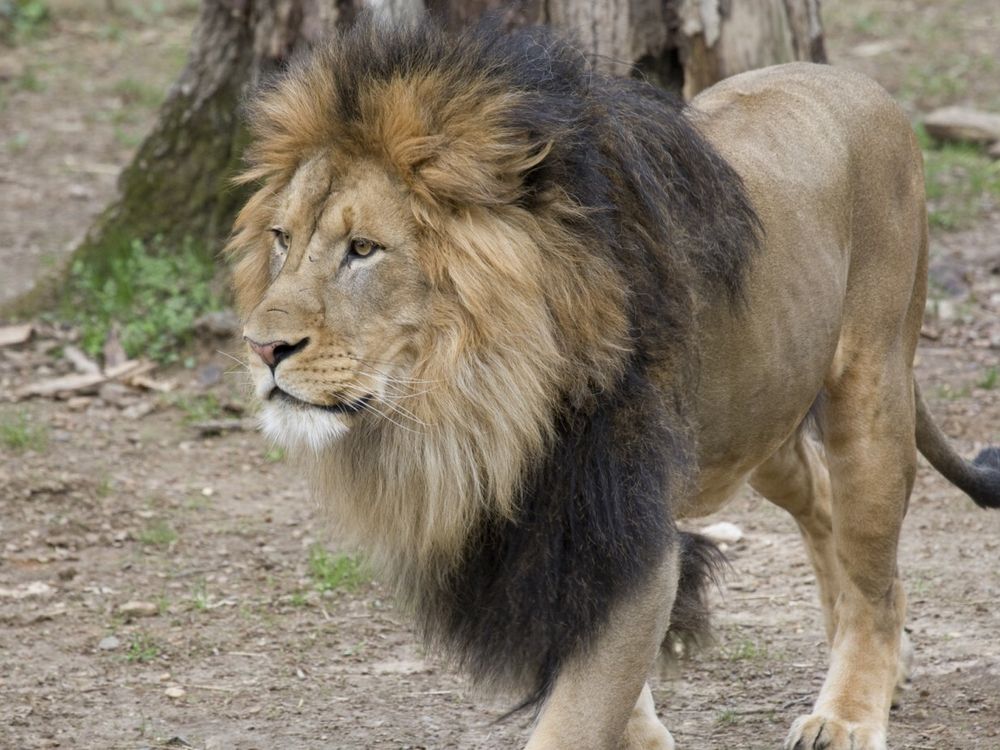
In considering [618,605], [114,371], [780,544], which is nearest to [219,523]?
[114,371]

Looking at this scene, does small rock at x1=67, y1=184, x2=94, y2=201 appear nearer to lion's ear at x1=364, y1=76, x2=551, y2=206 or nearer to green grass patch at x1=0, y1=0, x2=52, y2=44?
green grass patch at x1=0, y1=0, x2=52, y2=44

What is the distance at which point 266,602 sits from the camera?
461cm

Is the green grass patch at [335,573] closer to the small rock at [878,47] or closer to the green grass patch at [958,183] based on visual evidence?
the green grass patch at [958,183]

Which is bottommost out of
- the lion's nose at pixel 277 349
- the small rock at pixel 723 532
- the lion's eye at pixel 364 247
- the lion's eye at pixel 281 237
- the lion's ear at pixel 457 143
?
the small rock at pixel 723 532

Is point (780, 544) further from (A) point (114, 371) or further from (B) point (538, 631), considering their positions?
(A) point (114, 371)

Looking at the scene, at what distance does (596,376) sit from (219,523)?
2627mm

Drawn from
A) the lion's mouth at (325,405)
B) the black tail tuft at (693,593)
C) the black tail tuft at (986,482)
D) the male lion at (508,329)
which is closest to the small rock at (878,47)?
the black tail tuft at (986,482)

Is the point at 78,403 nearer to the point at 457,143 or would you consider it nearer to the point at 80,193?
the point at 80,193

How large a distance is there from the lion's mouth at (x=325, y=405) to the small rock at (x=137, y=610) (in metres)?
1.88

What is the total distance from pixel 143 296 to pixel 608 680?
4102 millimetres

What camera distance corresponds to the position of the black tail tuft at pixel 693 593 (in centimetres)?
332

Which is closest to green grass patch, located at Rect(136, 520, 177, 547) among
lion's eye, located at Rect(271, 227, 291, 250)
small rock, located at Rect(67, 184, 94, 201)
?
lion's eye, located at Rect(271, 227, 291, 250)

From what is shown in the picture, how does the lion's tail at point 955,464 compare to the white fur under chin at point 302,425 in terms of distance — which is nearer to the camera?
the white fur under chin at point 302,425

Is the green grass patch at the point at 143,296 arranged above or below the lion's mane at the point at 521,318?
below
